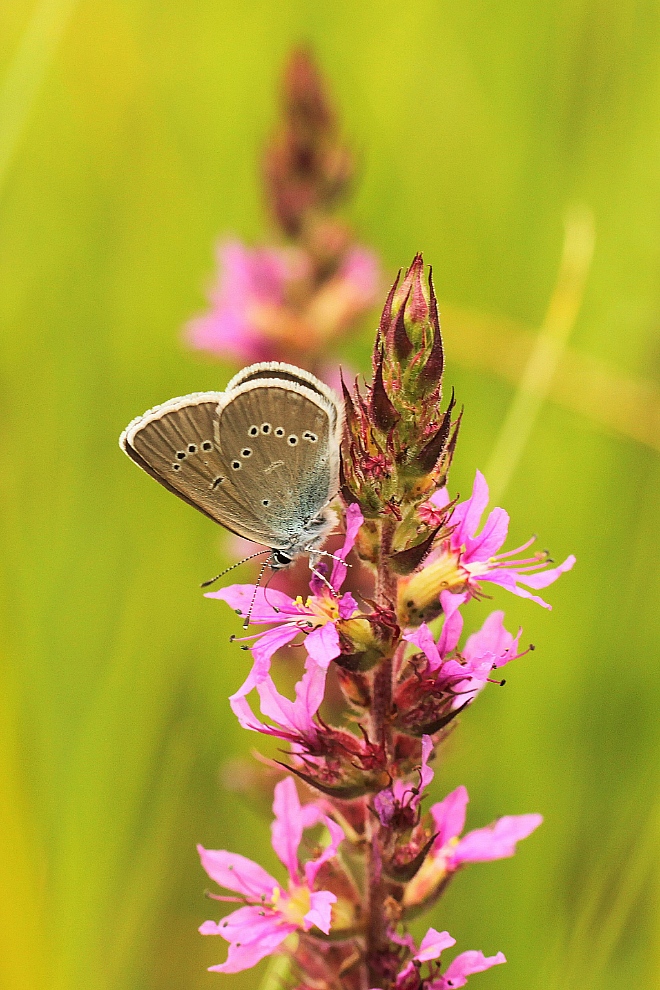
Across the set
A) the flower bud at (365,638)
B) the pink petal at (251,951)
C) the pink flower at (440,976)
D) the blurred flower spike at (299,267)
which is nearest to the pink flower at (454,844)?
the pink flower at (440,976)

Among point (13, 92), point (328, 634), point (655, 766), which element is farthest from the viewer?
point (13, 92)

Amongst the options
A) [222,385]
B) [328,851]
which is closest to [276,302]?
[222,385]

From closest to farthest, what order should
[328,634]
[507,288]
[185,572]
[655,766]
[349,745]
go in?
[328,634], [349,745], [655,766], [185,572], [507,288]

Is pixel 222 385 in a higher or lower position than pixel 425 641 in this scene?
higher

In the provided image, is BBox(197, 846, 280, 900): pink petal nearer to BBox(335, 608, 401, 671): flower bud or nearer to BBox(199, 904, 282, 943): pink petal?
BBox(199, 904, 282, 943): pink petal

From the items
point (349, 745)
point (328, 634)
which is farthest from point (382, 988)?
point (328, 634)

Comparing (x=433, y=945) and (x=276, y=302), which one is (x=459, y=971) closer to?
(x=433, y=945)

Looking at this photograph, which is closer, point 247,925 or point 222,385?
point 247,925

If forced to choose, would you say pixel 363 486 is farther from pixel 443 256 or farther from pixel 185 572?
pixel 443 256
